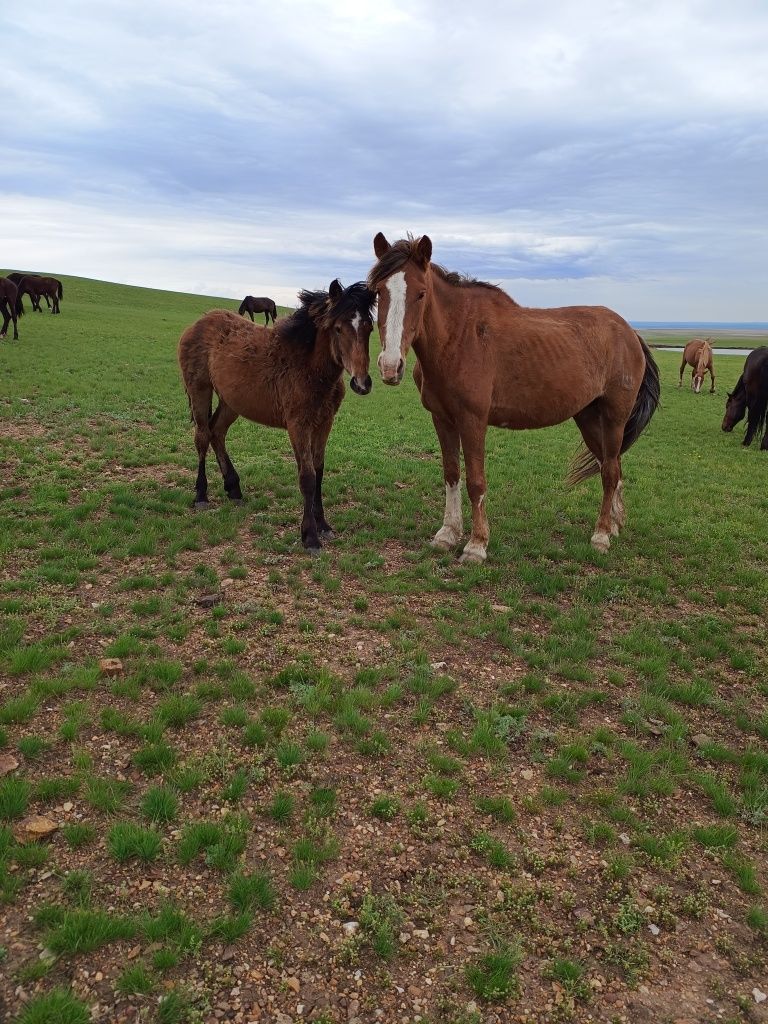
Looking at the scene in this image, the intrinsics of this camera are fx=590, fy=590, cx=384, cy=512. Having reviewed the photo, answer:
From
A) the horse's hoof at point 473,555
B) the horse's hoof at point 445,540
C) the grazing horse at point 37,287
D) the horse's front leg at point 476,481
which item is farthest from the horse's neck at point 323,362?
the grazing horse at point 37,287

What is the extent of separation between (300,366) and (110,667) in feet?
12.5

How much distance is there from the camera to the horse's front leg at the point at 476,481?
6426mm

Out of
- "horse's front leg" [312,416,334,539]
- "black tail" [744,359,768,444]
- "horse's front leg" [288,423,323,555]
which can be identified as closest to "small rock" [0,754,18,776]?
"horse's front leg" [288,423,323,555]

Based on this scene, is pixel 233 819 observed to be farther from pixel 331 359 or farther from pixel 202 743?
pixel 331 359

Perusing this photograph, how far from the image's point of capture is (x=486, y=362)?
20.9 feet

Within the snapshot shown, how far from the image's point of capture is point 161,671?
14.5 ft

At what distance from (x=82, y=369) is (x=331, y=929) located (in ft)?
62.7

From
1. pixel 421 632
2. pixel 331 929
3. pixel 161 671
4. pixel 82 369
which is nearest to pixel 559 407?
pixel 421 632

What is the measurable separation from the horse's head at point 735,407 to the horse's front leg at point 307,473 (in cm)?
1341

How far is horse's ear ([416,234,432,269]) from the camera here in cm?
563

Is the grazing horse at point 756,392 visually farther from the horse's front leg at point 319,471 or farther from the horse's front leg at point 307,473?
the horse's front leg at point 307,473

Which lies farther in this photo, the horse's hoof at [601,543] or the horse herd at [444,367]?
the horse's hoof at [601,543]

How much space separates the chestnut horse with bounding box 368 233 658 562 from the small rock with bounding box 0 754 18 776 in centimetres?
401

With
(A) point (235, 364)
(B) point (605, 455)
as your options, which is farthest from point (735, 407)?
(A) point (235, 364)
